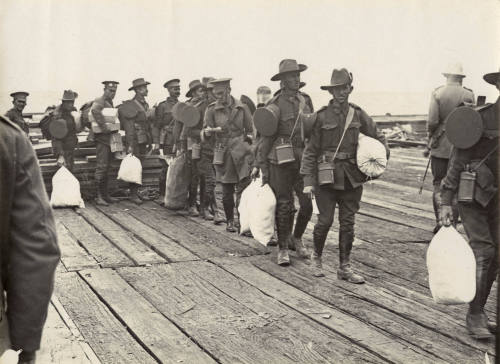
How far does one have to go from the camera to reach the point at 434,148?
825 centimetres

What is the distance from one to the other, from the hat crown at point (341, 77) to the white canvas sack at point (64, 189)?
5673 millimetres

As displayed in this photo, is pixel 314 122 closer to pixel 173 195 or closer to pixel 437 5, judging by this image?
pixel 437 5

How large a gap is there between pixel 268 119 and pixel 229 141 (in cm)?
188

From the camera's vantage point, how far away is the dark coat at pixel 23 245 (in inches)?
90.5

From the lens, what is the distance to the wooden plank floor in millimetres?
4664

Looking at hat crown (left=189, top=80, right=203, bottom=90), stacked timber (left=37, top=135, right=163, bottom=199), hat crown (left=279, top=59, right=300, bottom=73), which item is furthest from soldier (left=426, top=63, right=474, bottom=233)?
stacked timber (left=37, top=135, right=163, bottom=199)

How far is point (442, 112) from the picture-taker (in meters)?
8.14

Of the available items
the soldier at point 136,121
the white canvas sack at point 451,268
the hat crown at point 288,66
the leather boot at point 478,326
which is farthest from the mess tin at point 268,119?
the soldier at point 136,121

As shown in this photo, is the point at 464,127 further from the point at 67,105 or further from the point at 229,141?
the point at 67,105

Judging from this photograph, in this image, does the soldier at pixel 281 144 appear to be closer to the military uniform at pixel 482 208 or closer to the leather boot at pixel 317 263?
the leather boot at pixel 317 263

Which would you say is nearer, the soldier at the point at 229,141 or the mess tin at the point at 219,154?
the soldier at the point at 229,141

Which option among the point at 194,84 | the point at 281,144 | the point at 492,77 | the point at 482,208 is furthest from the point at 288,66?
the point at 194,84

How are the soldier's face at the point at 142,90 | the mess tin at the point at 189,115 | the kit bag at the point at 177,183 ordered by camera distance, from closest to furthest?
the mess tin at the point at 189,115 < the kit bag at the point at 177,183 < the soldier's face at the point at 142,90

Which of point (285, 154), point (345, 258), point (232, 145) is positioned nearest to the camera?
point (345, 258)
